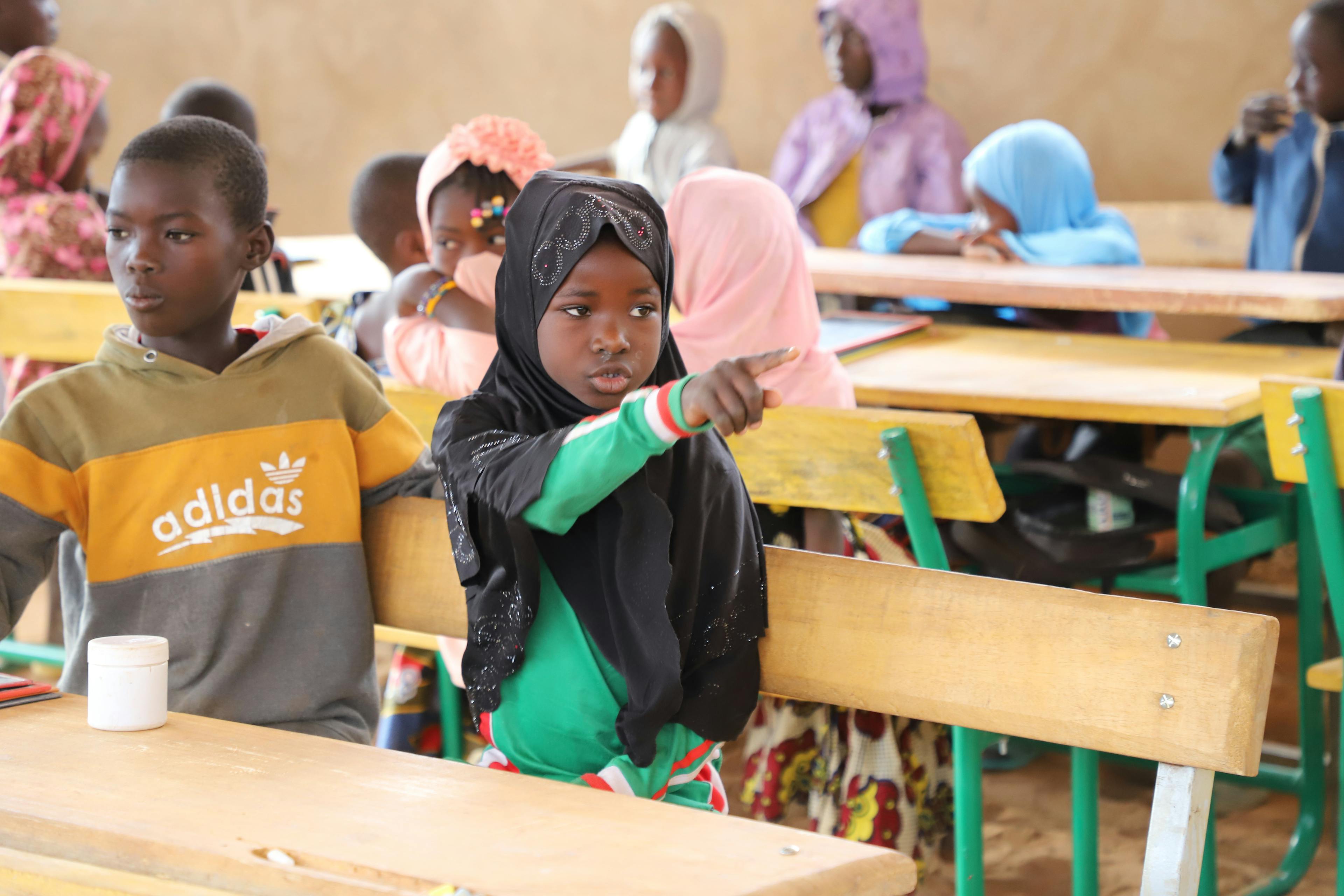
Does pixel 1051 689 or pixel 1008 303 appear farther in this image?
pixel 1008 303

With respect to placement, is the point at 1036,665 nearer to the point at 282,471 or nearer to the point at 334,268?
the point at 282,471

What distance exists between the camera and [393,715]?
271 cm

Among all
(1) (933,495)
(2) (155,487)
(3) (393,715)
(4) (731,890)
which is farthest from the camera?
(3) (393,715)

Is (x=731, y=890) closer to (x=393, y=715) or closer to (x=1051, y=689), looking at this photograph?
(x=1051, y=689)

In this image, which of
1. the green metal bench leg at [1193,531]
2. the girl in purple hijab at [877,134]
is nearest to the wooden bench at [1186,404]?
the green metal bench leg at [1193,531]

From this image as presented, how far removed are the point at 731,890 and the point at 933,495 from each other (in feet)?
3.78

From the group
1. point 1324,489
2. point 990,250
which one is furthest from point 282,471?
point 990,250

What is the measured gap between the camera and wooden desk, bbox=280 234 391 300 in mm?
4027

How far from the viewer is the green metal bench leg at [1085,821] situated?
71.6 inches

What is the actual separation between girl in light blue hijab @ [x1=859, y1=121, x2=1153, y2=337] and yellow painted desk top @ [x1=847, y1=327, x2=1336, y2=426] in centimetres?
46

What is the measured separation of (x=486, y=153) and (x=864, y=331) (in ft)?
3.86

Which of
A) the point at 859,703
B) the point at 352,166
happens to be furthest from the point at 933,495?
the point at 352,166

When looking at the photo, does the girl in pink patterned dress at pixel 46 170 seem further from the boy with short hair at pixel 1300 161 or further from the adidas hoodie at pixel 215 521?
the boy with short hair at pixel 1300 161

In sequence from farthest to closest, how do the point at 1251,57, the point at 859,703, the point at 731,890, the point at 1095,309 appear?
1. the point at 1251,57
2. the point at 1095,309
3. the point at 859,703
4. the point at 731,890
